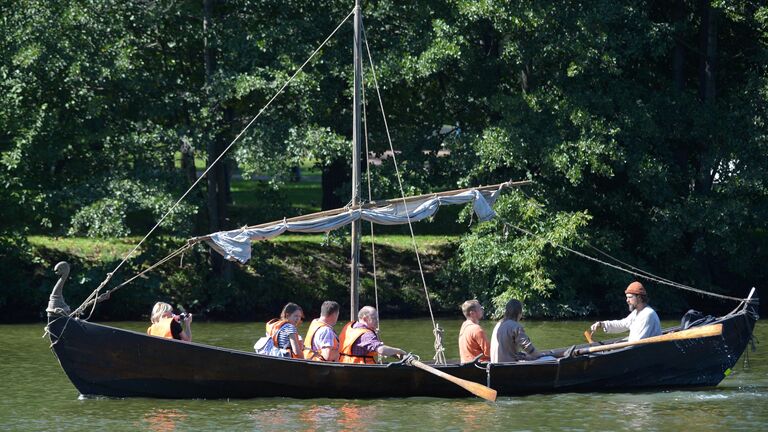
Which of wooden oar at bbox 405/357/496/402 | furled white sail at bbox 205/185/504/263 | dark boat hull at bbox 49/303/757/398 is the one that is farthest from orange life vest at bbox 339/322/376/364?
furled white sail at bbox 205/185/504/263

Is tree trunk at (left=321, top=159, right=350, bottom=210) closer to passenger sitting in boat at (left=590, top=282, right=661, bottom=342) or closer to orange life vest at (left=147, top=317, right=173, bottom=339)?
passenger sitting in boat at (left=590, top=282, right=661, bottom=342)

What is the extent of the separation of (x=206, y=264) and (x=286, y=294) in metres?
1.92

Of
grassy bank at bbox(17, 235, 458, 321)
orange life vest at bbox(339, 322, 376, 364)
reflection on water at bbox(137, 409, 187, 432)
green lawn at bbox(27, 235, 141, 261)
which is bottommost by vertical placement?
reflection on water at bbox(137, 409, 187, 432)

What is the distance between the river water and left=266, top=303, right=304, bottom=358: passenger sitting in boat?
0.67 m

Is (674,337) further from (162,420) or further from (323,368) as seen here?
(162,420)

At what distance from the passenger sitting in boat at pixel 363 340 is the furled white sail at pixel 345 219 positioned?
206 cm

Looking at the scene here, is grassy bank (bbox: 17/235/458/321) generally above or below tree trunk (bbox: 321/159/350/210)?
below

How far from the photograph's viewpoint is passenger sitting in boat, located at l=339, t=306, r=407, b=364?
59.0 feet

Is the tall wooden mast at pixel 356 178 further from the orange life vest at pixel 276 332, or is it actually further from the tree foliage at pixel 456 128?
the tree foliage at pixel 456 128

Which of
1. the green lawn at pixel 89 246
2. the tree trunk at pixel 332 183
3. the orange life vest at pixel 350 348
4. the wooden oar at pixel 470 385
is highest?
the tree trunk at pixel 332 183

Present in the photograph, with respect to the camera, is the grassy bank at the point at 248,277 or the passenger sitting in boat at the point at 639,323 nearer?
the passenger sitting in boat at the point at 639,323

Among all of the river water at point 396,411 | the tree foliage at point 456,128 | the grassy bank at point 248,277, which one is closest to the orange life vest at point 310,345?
the river water at point 396,411

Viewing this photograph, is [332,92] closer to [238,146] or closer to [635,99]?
[238,146]

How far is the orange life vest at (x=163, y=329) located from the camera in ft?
59.1
